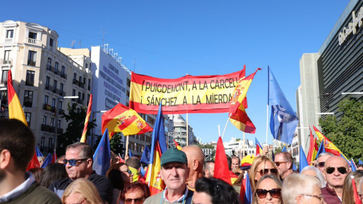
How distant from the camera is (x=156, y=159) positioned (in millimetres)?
5395

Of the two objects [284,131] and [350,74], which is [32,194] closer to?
[284,131]

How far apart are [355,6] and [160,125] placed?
135 ft

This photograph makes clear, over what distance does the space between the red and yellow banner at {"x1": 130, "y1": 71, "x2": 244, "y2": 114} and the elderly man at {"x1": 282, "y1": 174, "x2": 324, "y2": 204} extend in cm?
577

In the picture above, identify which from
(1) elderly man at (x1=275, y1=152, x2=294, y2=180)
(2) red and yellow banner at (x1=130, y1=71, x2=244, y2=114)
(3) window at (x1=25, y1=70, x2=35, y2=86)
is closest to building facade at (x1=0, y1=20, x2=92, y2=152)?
(3) window at (x1=25, y1=70, x2=35, y2=86)

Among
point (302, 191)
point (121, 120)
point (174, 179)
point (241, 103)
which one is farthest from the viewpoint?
point (121, 120)

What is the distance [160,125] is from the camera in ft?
19.1

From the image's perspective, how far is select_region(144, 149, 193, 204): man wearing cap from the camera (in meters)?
3.26

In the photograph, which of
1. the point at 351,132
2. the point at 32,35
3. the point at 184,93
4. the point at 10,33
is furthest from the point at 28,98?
the point at 184,93

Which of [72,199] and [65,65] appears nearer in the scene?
[72,199]

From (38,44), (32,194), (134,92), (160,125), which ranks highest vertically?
(38,44)

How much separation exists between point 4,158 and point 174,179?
1715mm

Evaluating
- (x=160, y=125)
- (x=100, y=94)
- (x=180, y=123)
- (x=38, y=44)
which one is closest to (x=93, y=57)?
(x=100, y=94)

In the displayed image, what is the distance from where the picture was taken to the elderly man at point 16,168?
178 centimetres

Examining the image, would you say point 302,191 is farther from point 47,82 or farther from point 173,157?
point 47,82
